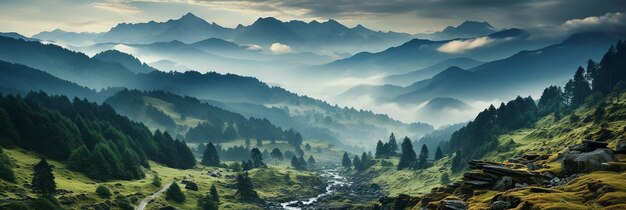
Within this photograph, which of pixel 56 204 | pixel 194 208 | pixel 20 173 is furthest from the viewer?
pixel 194 208

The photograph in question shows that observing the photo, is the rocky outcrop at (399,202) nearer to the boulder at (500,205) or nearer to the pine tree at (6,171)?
the boulder at (500,205)

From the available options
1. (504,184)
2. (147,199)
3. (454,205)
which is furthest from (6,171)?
(504,184)

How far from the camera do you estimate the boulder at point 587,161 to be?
87812 millimetres

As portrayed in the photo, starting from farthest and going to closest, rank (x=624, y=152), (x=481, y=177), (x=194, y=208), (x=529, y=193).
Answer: (x=194, y=208), (x=481, y=177), (x=624, y=152), (x=529, y=193)

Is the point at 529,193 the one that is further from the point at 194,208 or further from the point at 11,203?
the point at 194,208

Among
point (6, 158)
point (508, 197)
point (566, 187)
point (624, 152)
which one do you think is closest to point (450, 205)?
point (508, 197)

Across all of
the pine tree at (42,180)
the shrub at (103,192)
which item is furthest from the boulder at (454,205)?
the shrub at (103,192)

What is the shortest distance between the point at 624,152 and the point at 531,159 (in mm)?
30194

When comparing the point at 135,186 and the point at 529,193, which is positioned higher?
the point at 529,193

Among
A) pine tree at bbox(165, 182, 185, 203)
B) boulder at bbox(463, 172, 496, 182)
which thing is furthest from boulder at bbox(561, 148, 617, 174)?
pine tree at bbox(165, 182, 185, 203)

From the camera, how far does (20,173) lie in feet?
529

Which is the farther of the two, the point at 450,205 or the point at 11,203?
the point at 11,203

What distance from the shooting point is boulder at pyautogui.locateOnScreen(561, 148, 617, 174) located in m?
87.8

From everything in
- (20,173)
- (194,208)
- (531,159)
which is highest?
(531,159)
